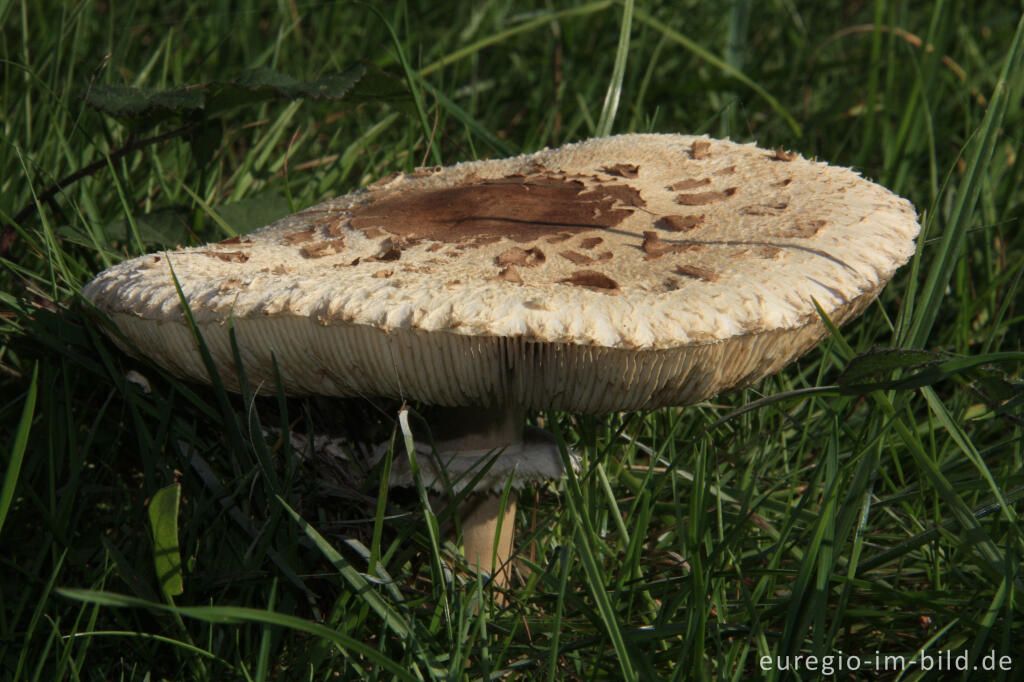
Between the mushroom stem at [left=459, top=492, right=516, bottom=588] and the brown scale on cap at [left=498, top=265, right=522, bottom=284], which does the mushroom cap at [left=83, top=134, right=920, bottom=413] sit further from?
the mushroom stem at [left=459, top=492, right=516, bottom=588]

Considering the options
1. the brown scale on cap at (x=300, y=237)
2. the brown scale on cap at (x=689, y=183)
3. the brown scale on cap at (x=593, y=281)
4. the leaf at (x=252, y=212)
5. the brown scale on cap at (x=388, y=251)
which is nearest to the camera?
the brown scale on cap at (x=593, y=281)

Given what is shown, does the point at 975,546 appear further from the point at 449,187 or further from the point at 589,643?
the point at 449,187

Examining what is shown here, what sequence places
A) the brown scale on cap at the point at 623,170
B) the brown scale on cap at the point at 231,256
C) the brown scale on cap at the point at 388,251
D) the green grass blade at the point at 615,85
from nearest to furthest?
the brown scale on cap at the point at 388,251
the brown scale on cap at the point at 231,256
the brown scale on cap at the point at 623,170
the green grass blade at the point at 615,85

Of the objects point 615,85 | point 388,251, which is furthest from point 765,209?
point 615,85

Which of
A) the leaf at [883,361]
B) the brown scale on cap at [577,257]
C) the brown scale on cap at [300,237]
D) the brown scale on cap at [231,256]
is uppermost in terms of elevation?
the brown scale on cap at [577,257]

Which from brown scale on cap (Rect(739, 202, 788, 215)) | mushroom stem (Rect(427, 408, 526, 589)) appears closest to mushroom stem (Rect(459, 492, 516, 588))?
mushroom stem (Rect(427, 408, 526, 589))

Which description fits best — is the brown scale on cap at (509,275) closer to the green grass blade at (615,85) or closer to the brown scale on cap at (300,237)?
the brown scale on cap at (300,237)

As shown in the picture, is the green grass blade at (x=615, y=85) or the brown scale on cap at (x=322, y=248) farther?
the green grass blade at (x=615, y=85)

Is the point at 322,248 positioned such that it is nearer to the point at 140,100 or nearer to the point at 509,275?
the point at 509,275

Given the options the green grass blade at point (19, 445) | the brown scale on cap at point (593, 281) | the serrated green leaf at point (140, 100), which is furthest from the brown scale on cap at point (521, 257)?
the serrated green leaf at point (140, 100)
